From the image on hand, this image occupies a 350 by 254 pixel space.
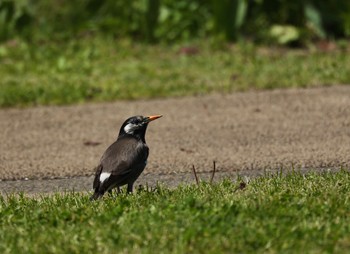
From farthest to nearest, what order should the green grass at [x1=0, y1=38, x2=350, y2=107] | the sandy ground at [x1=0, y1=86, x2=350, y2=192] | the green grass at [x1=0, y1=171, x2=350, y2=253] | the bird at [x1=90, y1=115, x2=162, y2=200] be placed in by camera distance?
the green grass at [x1=0, y1=38, x2=350, y2=107], the sandy ground at [x1=0, y1=86, x2=350, y2=192], the bird at [x1=90, y1=115, x2=162, y2=200], the green grass at [x1=0, y1=171, x2=350, y2=253]

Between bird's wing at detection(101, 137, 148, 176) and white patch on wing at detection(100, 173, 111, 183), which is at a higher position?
bird's wing at detection(101, 137, 148, 176)

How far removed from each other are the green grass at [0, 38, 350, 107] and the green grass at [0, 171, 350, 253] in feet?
14.8

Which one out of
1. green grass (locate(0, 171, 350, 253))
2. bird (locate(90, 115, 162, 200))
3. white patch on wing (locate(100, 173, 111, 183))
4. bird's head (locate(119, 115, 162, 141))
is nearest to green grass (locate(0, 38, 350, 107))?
bird's head (locate(119, 115, 162, 141))

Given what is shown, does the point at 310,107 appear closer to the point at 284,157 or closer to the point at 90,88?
the point at 284,157

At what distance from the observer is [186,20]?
14.5m

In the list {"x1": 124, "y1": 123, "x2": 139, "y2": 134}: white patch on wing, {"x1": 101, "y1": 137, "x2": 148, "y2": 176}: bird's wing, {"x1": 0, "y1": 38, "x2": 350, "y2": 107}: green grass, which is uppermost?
{"x1": 0, "y1": 38, "x2": 350, "y2": 107}: green grass

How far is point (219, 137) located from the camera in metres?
9.83

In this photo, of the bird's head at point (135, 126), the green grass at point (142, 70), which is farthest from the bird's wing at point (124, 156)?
the green grass at point (142, 70)

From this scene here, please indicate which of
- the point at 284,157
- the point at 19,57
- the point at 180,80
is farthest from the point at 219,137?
the point at 19,57

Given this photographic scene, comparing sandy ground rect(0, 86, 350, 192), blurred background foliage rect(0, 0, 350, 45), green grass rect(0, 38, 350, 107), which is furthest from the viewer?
blurred background foliage rect(0, 0, 350, 45)

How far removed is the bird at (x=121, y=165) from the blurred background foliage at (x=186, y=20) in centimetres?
602

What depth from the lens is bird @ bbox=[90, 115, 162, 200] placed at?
24.2 ft

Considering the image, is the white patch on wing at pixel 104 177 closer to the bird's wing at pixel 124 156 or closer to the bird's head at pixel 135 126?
the bird's wing at pixel 124 156

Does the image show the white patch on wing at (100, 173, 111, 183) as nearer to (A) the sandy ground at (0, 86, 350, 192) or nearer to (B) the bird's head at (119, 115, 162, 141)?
(B) the bird's head at (119, 115, 162, 141)
